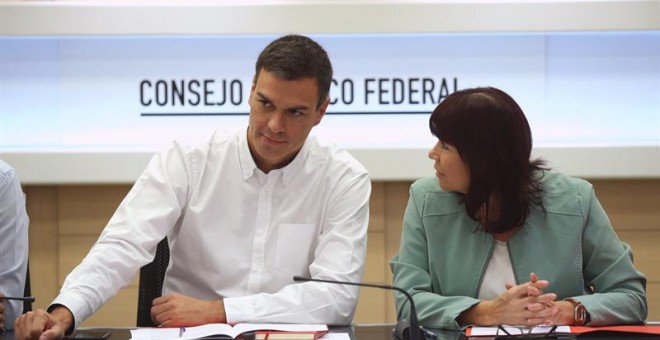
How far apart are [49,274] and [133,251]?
1646 mm

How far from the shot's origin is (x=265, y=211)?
2.84 metres

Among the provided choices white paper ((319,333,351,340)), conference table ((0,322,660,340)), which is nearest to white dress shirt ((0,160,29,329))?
conference table ((0,322,660,340))

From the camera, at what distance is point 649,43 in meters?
4.12

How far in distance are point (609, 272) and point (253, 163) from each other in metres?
1.12

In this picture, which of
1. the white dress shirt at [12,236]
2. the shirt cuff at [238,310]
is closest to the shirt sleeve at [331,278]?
the shirt cuff at [238,310]

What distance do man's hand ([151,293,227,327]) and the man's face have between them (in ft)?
1.71

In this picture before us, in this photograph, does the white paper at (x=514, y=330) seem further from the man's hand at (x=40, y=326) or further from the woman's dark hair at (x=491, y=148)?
the man's hand at (x=40, y=326)

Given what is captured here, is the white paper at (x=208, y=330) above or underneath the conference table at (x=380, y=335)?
above

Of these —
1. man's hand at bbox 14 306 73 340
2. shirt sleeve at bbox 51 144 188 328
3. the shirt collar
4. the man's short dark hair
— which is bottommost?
man's hand at bbox 14 306 73 340

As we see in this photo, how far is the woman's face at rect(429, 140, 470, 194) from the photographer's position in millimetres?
2602

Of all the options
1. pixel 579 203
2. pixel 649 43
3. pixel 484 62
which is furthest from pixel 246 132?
pixel 649 43

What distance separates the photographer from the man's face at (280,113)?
2.63 m

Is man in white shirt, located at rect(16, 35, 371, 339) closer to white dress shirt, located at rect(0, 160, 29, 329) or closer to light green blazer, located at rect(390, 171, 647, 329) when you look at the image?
light green blazer, located at rect(390, 171, 647, 329)

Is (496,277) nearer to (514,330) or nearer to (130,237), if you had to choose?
(514,330)
